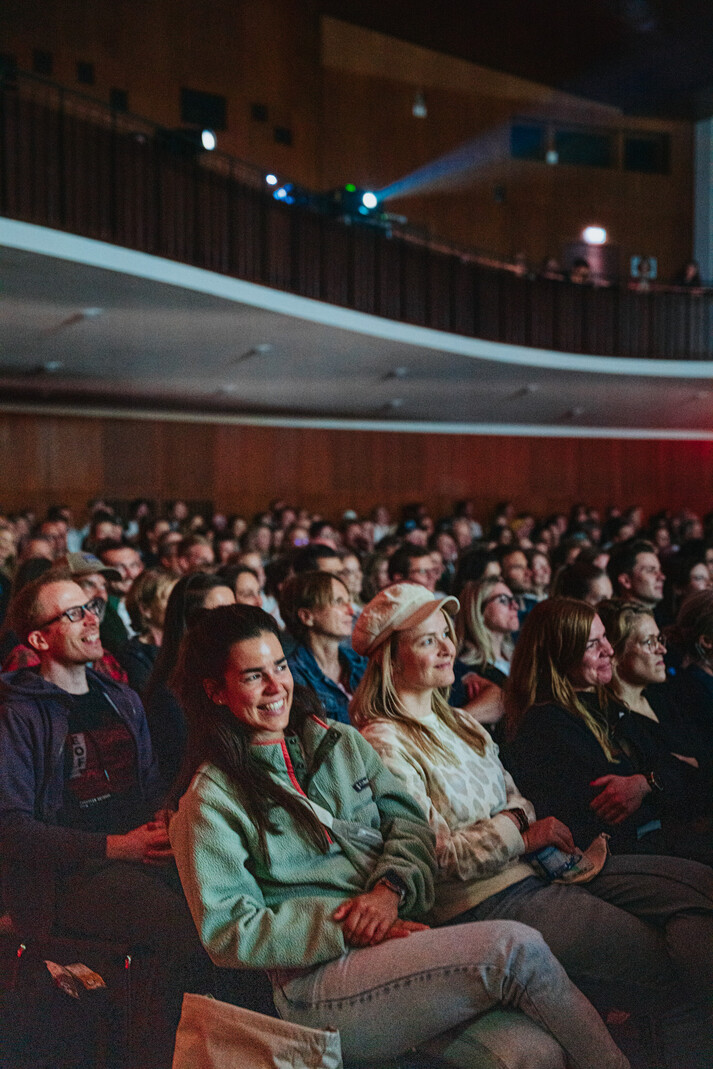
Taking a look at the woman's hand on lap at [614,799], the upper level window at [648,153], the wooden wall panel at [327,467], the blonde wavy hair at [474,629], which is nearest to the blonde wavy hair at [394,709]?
the woman's hand on lap at [614,799]

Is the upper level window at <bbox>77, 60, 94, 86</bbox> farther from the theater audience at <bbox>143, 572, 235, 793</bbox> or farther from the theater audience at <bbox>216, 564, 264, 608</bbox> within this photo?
the theater audience at <bbox>143, 572, 235, 793</bbox>

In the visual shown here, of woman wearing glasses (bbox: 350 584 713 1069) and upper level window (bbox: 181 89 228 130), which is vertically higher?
upper level window (bbox: 181 89 228 130)

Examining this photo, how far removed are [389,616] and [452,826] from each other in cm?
56

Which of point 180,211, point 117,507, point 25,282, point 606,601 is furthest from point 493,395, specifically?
point 606,601

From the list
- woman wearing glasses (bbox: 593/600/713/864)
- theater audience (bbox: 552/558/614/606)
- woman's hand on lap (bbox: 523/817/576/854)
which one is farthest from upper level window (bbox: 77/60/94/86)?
woman's hand on lap (bbox: 523/817/576/854)

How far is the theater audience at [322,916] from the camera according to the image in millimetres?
1972

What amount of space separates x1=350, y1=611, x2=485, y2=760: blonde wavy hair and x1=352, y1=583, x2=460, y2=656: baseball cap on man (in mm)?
26

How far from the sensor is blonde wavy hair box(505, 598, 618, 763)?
2.96 m

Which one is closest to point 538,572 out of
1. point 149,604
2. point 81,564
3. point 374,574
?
point 374,574

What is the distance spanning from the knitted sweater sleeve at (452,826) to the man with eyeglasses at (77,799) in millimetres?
593

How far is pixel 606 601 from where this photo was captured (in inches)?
143

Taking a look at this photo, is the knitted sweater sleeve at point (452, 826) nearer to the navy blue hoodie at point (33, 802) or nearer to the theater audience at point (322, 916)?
the theater audience at point (322, 916)

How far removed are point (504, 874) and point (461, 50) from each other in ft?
52.3

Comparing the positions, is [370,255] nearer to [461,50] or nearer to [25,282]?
[25,282]
